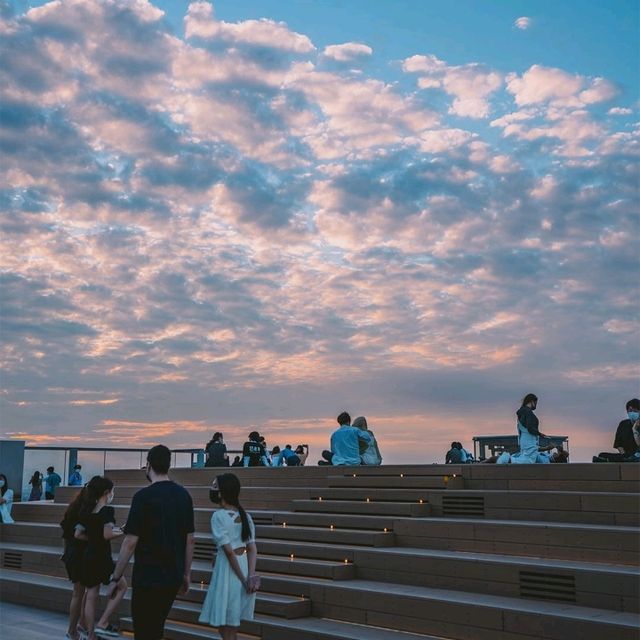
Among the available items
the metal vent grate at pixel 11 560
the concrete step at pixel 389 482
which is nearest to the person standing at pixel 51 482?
the metal vent grate at pixel 11 560

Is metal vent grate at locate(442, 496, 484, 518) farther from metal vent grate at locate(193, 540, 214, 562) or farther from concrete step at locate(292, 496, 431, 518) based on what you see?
metal vent grate at locate(193, 540, 214, 562)

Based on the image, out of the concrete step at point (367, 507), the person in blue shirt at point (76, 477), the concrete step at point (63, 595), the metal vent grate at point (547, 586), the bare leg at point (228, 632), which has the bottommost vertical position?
the concrete step at point (63, 595)

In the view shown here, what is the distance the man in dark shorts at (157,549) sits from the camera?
18.0 feet

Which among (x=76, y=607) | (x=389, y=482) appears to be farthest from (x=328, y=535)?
(x=76, y=607)

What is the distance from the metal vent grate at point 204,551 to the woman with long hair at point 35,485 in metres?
10.5

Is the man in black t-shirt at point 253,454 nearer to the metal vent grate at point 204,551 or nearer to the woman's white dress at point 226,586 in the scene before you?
the metal vent grate at point 204,551

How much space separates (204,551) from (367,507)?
2563 millimetres

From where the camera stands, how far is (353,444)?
45.2ft

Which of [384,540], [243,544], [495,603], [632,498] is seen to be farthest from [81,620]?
[632,498]

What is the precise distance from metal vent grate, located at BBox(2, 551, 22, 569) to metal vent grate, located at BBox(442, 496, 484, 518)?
27.0 ft

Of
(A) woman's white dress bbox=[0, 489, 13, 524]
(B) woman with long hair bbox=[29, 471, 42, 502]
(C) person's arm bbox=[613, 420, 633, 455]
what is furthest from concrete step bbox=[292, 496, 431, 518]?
(B) woman with long hair bbox=[29, 471, 42, 502]

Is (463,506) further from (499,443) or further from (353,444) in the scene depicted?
(499,443)

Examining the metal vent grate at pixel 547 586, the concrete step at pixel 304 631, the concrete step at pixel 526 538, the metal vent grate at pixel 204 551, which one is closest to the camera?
the metal vent grate at pixel 547 586

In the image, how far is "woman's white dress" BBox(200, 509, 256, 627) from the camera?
20.0 feet
